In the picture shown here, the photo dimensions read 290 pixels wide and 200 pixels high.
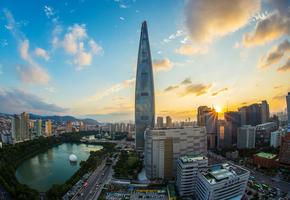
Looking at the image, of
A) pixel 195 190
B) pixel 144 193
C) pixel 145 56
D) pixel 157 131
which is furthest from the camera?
pixel 145 56

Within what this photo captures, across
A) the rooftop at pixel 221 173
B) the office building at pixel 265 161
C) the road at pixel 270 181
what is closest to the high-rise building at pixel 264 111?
the office building at pixel 265 161

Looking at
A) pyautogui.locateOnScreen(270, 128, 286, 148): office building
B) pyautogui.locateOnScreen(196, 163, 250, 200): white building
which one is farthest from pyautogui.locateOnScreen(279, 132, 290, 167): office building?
pyautogui.locateOnScreen(196, 163, 250, 200): white building

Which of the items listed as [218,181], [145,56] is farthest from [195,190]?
[145,56]

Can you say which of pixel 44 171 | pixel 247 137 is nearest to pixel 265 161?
pixel 247 137

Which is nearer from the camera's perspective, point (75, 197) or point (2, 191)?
point (75, 197)

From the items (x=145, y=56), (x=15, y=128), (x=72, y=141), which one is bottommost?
Answer: (x=72, y=141)

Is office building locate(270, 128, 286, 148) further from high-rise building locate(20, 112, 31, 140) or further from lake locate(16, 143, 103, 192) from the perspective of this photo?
high-rise building locate(20, 112, 31, 140)

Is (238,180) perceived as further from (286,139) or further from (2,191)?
(2,191)
